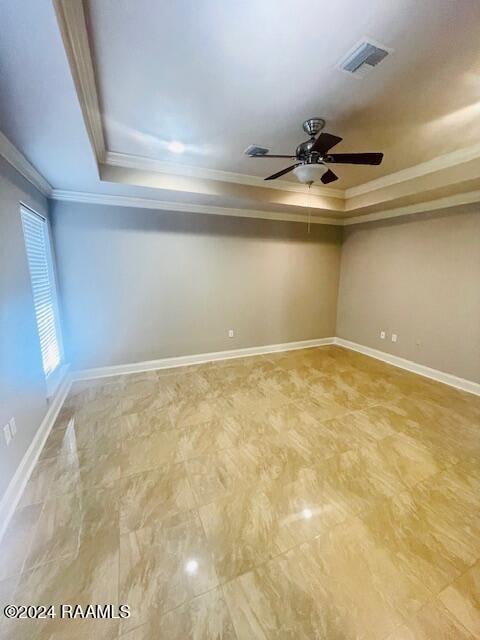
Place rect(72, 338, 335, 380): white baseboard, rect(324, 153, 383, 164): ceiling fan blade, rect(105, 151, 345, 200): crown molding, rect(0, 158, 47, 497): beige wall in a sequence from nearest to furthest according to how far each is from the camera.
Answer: rect(0, 158, 47, 497): beige wall, rect(324, 153, 383, 164): ceiling fan blade, rect(105, 151, 345, 200): crown molding, rect(72, 338, 335, 380): white baseboard

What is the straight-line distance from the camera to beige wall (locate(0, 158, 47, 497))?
5.86 ft

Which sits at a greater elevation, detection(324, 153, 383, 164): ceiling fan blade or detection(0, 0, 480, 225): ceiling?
detection(0, 0, 480, 225): ceiling

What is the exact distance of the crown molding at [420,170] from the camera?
8.96 feet

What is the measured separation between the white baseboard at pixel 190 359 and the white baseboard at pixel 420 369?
0.70 m

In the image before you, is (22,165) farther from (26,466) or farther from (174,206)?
(26,466)

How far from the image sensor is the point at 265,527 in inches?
63.7

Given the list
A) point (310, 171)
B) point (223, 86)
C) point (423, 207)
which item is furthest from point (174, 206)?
point (423, 207)

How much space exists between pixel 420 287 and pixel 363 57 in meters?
3.26

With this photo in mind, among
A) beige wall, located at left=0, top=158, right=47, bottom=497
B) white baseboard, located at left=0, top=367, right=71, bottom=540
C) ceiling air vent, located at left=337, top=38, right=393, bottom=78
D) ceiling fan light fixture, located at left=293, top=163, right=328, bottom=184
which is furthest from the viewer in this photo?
ceiling fan light fixture, located at left=293, top=163, right=328, bottom=184

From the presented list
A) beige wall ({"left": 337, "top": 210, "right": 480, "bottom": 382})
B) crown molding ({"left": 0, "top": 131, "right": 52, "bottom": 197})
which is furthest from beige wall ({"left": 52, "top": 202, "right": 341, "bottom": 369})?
beige wall ({"left": 337, "top": 210, "right": 480, "bottom": 382})

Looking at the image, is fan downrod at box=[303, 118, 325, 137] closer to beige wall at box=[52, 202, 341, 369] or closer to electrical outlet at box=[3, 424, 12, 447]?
beige wall at box=[52, 202, 341, 369]

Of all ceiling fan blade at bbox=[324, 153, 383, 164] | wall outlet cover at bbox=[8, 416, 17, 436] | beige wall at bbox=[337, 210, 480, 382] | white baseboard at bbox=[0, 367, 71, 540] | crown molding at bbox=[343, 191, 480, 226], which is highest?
crown molding at bbox=[343, 191, 480, 226]

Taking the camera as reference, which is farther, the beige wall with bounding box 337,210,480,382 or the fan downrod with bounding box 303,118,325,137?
the beige wall with bounding box 337,210,480,382

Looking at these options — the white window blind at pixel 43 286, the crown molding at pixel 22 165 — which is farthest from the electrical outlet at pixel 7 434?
the crown molding at pixel 22 165
